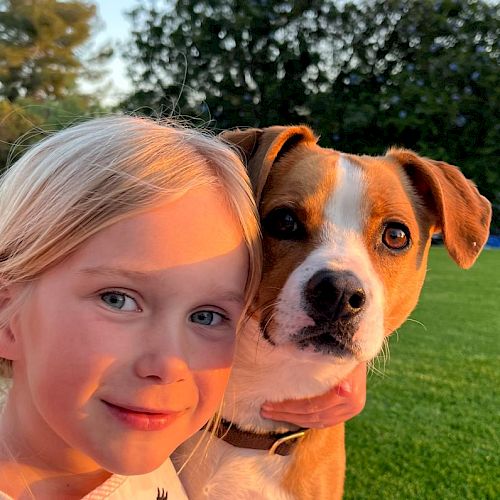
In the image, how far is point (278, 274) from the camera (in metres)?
1.89

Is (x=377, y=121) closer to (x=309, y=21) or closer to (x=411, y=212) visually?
(x=309, y=21)

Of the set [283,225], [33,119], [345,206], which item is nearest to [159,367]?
[283,225]

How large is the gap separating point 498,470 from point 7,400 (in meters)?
2.70

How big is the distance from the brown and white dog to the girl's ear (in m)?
0.75

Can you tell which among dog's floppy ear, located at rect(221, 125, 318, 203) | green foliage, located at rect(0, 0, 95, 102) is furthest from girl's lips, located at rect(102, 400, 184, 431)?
green foliage, located at rect(0, 0, 95, 102)

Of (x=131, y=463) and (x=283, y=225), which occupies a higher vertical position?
(x=283, y=225)

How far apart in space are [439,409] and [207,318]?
10.2 feet

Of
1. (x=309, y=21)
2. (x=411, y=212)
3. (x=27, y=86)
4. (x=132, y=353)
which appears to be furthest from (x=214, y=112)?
(x=132, y=353)

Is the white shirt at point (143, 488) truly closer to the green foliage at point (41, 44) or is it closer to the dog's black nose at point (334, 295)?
the dog's black nose at point (334, 295)

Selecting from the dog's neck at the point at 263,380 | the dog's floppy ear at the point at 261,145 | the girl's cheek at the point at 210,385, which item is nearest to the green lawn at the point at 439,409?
the dog's neck at the point at 263,380

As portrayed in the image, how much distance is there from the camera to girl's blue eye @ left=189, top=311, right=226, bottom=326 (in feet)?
4.71

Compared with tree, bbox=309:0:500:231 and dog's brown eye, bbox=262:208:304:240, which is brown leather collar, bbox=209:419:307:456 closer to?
dog's brown eye, bbox=262:208:304:240

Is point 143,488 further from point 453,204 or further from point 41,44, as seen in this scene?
point 41,44

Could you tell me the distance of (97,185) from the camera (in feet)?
4.73
